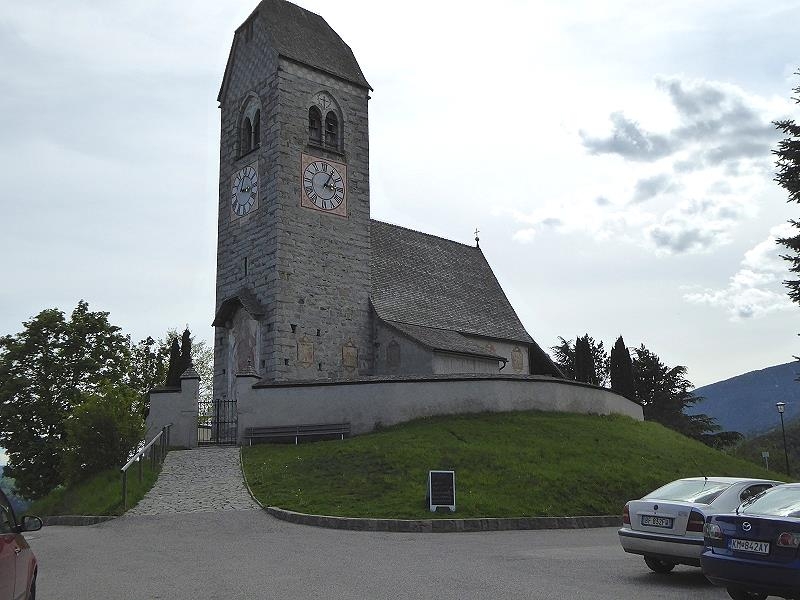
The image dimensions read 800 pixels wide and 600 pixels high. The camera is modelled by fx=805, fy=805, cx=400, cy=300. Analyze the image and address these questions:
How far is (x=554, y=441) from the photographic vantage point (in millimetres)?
24641

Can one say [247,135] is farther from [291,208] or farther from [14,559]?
[14,559]

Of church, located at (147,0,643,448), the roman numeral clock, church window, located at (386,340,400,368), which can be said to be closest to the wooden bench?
church, located at (147,0,643,448)

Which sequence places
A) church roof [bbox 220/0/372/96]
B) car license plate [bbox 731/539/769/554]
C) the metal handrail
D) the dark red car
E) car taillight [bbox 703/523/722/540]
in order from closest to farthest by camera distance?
the dark red car
car license plate [bbox 731/539/769/554]
car taillight [bbox 703/523/722/540]
the metal handrail
church roof [bbox 220/0/372/96]

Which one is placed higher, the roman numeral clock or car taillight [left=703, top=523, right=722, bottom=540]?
the roman numeral clock

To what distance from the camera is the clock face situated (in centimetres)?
3584

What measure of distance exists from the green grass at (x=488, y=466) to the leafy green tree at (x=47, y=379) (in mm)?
16130

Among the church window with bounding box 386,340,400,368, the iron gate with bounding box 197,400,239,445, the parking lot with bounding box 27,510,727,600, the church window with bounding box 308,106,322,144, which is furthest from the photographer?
the church window with bounding box 308,106,322,144

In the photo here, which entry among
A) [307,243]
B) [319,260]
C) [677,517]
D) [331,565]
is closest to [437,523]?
[331,565]

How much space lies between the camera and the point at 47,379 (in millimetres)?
39062

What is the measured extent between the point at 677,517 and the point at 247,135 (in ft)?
101

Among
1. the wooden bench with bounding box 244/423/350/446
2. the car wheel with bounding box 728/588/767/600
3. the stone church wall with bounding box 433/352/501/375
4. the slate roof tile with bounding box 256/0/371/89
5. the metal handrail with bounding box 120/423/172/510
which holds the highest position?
the slate roof tile with bounding box 256/0/371/89

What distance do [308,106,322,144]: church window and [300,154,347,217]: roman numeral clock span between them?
3.67ft

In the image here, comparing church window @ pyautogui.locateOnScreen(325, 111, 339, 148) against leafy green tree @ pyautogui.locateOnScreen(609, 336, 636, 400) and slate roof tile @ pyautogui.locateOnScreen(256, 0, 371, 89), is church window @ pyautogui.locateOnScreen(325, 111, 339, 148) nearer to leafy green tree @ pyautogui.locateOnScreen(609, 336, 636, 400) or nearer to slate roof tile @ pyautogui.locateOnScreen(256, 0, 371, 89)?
slate roof tile @ pyautogui.locateOnScreen(256, 0, 371, 89)

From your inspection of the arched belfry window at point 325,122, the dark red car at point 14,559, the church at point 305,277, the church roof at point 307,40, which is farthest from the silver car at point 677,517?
the church roof at point 307,40
